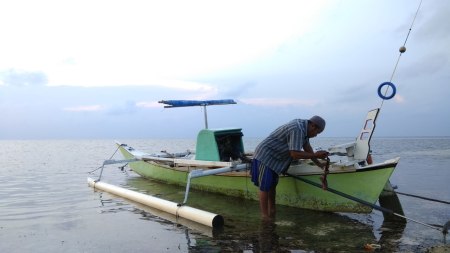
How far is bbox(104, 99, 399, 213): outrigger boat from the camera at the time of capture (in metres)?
6.88

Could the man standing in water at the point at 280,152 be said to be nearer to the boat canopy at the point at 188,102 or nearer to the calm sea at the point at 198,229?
the calm sea at the point at 198,229

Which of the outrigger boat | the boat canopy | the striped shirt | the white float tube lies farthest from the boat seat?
the boat canopy

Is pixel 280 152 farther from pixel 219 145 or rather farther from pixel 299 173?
pixel 219 145

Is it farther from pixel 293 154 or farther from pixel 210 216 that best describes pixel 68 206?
pixel 293 154

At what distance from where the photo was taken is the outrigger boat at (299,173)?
22.6 feet

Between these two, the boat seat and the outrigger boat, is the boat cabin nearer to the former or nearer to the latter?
the outrigger boat

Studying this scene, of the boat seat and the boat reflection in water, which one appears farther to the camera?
the boat seat

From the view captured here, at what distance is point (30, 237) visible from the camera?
6.74 metres

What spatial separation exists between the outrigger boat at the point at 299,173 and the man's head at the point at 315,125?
3.30 feet

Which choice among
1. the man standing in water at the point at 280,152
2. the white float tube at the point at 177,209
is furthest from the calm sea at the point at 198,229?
the man standing in water at the point at 280,152

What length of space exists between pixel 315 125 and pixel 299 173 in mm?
1541

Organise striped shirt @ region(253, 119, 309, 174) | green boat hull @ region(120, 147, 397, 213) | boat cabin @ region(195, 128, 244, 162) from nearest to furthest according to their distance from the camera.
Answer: striped shirt @ region(253, 119, 309, 174)
green boat hull @ region(120, 147, 397, 213)
boat cabin @ region(195, 128, 244, 162)

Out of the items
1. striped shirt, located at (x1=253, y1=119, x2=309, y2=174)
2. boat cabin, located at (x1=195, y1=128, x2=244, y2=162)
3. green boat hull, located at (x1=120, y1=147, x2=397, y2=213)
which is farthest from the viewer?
boat cabin, located at (x1=195, y1=128, x2=244, y2=162)

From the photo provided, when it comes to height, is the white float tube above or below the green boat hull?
below
